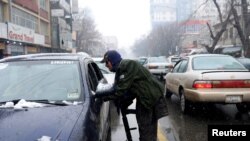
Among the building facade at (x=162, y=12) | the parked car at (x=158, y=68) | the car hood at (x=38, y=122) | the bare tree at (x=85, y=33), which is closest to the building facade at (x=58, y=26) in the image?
the bare tree at (x=85, y=33)

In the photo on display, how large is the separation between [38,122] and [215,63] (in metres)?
6.51

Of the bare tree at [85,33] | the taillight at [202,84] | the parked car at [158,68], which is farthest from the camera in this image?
the bare tree at [85,33]

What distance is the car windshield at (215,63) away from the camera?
905cm

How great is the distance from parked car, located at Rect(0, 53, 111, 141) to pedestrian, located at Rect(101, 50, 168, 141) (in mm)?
344

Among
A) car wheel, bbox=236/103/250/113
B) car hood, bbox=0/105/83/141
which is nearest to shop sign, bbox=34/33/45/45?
car wheel, bbox=236/103/250/113

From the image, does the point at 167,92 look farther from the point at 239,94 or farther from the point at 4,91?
the point at 4,91

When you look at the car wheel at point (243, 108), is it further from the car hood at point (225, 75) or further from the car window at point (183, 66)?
the car window at point (183, 66)

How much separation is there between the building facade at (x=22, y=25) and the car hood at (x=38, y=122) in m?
25.6

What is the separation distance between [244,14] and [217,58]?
781 inches

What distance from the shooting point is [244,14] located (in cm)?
2786

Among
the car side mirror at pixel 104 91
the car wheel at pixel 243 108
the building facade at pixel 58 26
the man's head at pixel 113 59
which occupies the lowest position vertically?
the car wheel at pixel 243 108

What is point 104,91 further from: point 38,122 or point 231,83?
point 231,83

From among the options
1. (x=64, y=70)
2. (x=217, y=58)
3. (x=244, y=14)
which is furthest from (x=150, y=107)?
(x=244, y=14)

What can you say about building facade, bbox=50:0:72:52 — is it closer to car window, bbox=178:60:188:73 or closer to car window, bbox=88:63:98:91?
car window, bbox=178:60:188:73
